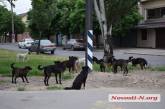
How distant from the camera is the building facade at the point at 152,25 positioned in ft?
185

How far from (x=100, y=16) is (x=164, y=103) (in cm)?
1237

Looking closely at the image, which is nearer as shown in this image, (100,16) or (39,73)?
(39,73)

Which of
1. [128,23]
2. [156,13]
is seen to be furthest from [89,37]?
[156,13]

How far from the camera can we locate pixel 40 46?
169 feet

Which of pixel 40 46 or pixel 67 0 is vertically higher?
pixel 67 0

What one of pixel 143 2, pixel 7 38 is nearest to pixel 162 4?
pixel 143 2

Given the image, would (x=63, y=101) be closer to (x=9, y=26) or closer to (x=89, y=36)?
(x=89, y=36)

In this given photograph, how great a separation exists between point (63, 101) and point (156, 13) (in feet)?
158

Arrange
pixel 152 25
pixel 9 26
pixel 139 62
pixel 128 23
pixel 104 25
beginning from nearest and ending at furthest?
pixel 139 62, pixel 104 25, pixel 152 25, pixel 128 23, pixel 9 26

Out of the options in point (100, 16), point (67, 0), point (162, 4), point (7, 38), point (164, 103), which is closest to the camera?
point (164, 103)

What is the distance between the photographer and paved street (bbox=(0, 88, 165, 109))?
10.2 m

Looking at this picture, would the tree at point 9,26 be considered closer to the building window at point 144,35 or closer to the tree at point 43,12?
the building window at point 144,35

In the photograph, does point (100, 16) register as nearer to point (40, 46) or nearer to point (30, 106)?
point (30, 106)

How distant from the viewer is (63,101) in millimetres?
11320
